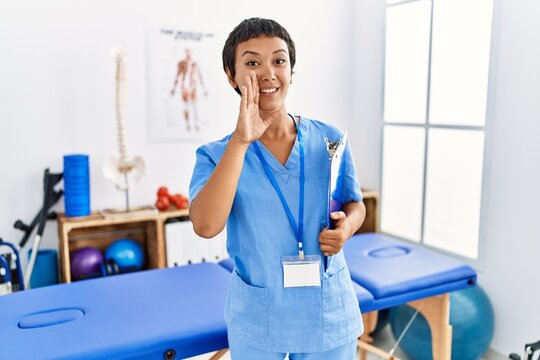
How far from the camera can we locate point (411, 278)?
203cm

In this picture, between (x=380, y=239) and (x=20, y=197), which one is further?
(x=20, y=197)

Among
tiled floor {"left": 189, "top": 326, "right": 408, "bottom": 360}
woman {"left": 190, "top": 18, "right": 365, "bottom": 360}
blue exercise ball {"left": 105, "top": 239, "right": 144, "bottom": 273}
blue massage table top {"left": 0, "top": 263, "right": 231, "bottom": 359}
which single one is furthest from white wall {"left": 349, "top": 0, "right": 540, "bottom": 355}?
blue exercise ball {"left": 105, "top": 239, "right": 144, "bottom": 273}

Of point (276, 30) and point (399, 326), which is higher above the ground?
point (276, 30)

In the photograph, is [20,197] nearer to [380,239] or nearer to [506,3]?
[380,239]

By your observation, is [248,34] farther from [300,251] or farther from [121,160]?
[121,160]

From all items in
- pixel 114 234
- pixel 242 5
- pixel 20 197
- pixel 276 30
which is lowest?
pixel 114 234

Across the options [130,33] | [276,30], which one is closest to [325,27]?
[130,33]

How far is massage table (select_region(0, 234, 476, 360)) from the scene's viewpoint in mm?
1444

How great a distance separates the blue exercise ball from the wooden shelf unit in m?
0.11

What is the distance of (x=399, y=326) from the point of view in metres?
2.85

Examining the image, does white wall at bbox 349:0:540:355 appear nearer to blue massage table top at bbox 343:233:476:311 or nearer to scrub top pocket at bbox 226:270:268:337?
blue massage table top at bbox 343:233:476:311

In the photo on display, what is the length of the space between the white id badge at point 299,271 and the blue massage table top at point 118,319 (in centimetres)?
46

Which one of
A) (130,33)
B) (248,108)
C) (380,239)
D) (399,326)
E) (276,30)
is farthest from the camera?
(130,33)

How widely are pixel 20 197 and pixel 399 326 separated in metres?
2.29
